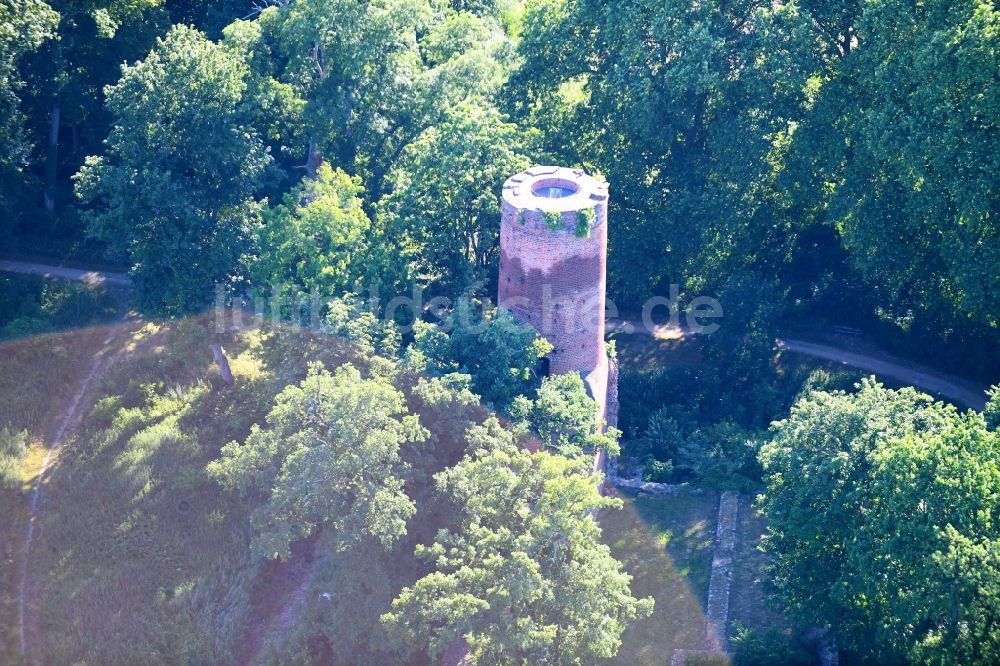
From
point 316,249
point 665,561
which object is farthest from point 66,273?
point 665,561

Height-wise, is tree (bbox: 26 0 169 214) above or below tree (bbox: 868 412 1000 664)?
above

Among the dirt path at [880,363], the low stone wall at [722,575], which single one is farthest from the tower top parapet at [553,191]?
the dirt path at [880,363]

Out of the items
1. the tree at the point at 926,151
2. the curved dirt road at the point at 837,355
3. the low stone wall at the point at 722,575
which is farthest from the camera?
the curved dirt road at the point at 837,355

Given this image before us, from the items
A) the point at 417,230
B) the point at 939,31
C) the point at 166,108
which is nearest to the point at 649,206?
the point at 417,230

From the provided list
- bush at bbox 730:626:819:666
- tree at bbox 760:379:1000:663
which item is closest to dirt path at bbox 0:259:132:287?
tree at bbox 760:379:1000:663

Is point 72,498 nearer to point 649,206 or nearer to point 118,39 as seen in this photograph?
Result: point 118,39

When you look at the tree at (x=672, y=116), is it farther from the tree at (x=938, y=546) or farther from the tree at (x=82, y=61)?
the tree at (x=82, y=61)

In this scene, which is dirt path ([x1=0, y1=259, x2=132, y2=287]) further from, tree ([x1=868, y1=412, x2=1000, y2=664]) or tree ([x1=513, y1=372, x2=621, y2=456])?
tree ([x1=868, y1=412, x2=1000, y2=664])
